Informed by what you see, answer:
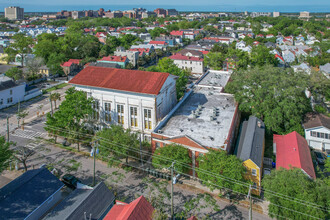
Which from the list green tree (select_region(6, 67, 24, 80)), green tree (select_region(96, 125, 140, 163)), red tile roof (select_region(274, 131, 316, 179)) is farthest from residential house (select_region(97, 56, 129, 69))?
red tile roof (select_region(274, 131, 316, 179))

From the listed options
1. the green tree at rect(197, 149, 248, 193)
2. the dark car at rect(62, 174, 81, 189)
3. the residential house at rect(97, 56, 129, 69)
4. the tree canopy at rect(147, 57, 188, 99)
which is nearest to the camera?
the green tree at rect(197, 149, 248, 193)

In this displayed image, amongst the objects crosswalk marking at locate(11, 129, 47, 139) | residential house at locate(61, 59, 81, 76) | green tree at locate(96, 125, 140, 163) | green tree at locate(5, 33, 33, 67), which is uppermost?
green tree at locate(5, 33, 33, 67)

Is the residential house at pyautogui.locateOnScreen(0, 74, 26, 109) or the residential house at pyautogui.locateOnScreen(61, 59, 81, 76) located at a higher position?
the residential house at pyautogui.locateOnScreen(61, 59, 81, 76)

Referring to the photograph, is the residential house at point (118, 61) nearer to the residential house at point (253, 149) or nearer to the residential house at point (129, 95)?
the residential house at point (129, 95)

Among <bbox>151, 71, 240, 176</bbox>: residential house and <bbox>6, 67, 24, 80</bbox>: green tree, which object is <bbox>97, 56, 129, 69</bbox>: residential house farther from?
<bbox>151, 71, 240, 176</bbox>: residential house

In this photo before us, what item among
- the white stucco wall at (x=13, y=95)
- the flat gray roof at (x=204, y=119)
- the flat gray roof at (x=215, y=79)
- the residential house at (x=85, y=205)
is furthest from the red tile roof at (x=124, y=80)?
the white stucco wall at (x=13, y=95)

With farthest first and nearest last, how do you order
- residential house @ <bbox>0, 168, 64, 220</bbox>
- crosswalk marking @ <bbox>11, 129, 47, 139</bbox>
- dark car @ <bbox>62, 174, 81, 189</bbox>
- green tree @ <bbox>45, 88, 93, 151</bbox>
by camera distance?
1. crosswalk marking @ <bbox>11, 129, 47, 139</bbox>
2. green tree @ <bbox>45, 88, 93, 151</bbox>
3. dark car @ <bbox>62, 174, 81, 189</bbox>
4. residential house @ <bbox>0, 168, 64, 220</bbox>

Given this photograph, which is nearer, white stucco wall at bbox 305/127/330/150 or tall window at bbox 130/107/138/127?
white stucco wall at bbox 305/127/330/150

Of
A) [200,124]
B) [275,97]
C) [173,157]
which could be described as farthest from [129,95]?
[275,97]

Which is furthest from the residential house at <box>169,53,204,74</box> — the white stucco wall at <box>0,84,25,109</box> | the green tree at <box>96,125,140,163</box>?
the green tree at <box>96,125,140,163</box>
